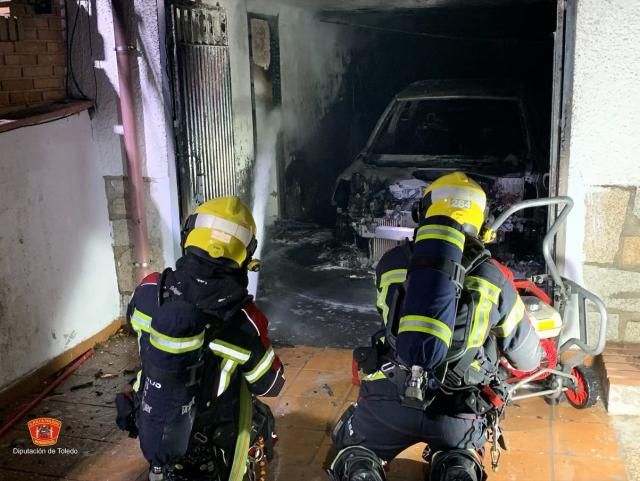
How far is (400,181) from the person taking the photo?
657cm

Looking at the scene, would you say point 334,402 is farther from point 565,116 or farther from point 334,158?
point 334,158

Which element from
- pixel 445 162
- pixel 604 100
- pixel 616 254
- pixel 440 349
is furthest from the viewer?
pixel 445 162

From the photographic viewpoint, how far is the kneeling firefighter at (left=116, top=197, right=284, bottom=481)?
2.67 metres

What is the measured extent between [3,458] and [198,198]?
2.39 metres

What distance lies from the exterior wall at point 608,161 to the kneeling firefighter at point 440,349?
4.98 feet

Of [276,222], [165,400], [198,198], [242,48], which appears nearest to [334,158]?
[276,222]

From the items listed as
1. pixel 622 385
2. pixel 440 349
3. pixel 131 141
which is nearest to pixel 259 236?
pixel 131 141

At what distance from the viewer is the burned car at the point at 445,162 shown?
6.37 metres

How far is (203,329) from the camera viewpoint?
2.70 metres

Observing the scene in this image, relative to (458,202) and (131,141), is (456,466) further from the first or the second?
(131,141)

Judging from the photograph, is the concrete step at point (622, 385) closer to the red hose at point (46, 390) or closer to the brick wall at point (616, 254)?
the brick wall at point (616, 254)

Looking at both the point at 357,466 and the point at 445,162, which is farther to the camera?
the point at 445,162

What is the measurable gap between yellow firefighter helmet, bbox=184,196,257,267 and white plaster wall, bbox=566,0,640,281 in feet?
7.84

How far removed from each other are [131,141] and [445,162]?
10.3ft
